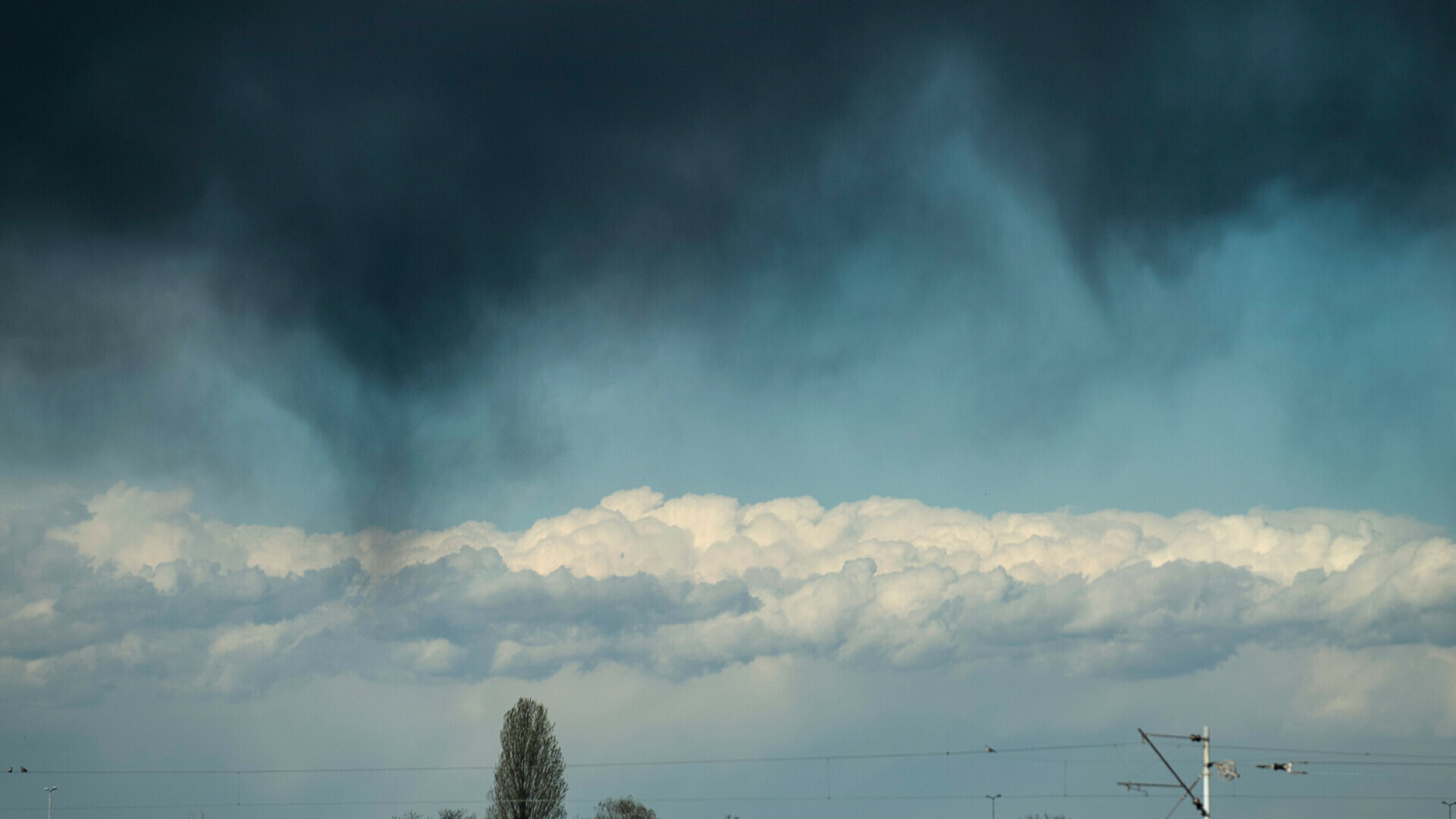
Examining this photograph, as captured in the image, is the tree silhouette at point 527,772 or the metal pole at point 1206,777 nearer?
the metal pole at point 1206,777

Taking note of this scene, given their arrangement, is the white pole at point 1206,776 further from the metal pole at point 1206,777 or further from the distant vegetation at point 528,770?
the distant vegetation at point 528,770

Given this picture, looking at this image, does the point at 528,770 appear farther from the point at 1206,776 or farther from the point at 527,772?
the point at 1206,776

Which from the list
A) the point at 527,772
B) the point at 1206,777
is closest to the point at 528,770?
the point at 527,772

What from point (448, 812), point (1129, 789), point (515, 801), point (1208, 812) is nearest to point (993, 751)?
point (1129, 789)

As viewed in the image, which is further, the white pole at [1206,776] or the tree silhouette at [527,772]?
the tree silhouette at [527,772]

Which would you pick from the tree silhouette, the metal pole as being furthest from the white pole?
the tree silhouette

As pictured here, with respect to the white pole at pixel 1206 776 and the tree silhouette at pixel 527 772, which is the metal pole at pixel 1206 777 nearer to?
the white pole at pixel 1206 776

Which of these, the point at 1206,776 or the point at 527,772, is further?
the point at 527,772

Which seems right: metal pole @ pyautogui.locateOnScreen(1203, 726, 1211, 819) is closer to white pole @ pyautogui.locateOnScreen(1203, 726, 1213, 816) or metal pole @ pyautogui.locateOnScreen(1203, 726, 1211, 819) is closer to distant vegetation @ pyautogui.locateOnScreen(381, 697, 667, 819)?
white pole @ pyautogui.locateOnScreen(1203, 726, 1213, 816)

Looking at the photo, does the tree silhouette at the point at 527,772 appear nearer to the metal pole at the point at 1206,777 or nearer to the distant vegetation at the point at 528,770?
the distant vegetation at the point at 528,770

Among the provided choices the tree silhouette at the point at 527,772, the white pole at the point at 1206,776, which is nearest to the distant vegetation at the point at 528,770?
Result: the tree silhouette at the point at 527,772

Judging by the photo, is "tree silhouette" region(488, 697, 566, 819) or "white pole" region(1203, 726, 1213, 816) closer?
"white pole" region(1203, 726, 1213, 816)

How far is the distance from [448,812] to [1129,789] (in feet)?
392

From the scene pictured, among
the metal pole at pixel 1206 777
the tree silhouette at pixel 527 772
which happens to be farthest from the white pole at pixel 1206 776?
the tree silhouette at pixel 527 772
